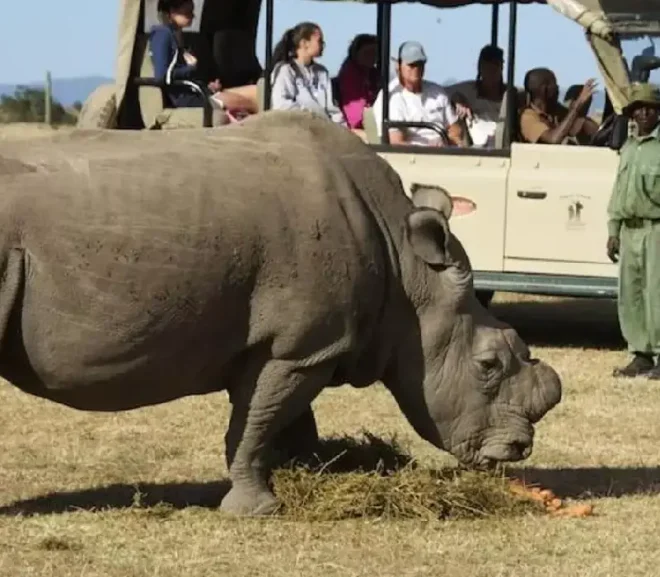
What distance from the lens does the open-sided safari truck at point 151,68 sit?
557 inches

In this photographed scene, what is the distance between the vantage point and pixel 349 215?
7.82 metres

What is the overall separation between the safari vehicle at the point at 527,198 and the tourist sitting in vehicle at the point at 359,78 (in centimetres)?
75

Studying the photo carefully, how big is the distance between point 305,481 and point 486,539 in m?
0.86

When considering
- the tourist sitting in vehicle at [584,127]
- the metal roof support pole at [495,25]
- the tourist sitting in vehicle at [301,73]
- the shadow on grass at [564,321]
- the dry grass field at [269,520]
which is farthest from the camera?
the metal roof support pole at [495,25]

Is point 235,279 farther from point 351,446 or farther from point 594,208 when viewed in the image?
point 594,208

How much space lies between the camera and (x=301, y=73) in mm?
14141

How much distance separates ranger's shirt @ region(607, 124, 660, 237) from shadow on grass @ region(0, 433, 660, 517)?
11.5ft

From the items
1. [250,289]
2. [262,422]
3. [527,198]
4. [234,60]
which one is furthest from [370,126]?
[250,289]

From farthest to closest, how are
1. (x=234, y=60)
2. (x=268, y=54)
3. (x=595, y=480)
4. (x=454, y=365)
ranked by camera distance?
(x=234, y=60) → (x=268, y=54) → (x=595, y=480) → (x=454, y=365)

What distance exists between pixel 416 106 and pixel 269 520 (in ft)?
21.5

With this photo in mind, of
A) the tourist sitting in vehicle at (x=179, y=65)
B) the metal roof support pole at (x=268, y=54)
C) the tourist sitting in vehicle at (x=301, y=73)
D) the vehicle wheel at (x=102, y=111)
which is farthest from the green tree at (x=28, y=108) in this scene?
the metal roof support pole at (x=268, y=54)

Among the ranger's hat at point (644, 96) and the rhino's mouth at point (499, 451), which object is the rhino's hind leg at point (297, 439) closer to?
the rhino's mouth at point (499, 451)

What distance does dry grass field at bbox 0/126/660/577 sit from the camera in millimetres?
7207

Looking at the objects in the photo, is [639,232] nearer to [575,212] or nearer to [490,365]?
[575,212]
